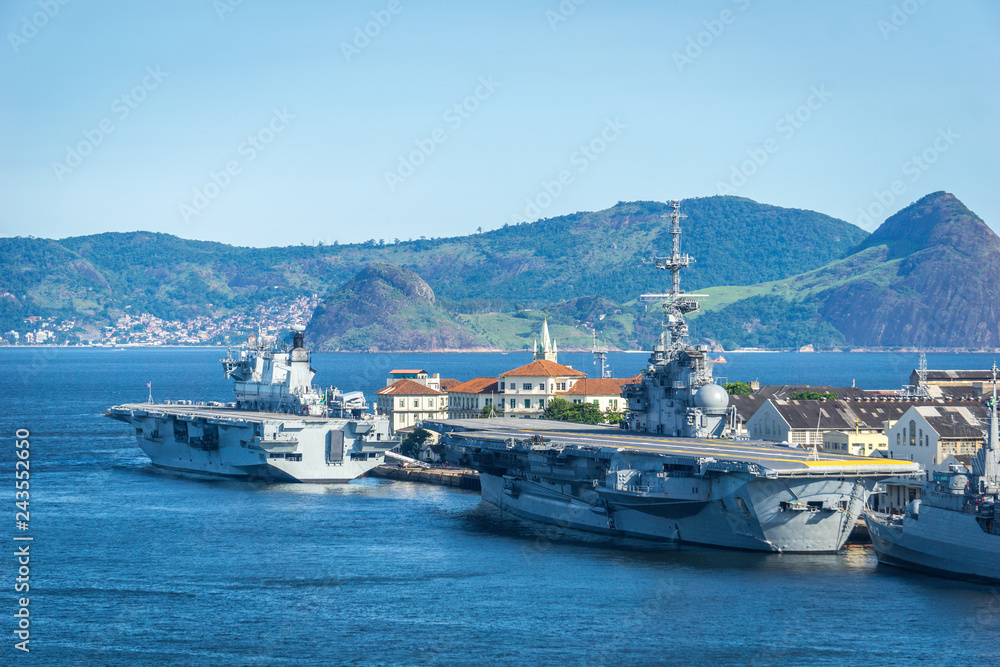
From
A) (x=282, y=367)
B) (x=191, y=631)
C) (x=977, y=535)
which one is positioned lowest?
(x=191, y=631)

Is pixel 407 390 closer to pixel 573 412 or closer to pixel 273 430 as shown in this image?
pixel 573 412

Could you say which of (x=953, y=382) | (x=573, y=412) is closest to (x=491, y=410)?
(x=573, y=412)

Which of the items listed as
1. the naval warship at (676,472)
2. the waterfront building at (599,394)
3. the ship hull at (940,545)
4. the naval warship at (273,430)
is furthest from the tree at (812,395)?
the ship hull at (940,545)

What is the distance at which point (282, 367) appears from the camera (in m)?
69.4

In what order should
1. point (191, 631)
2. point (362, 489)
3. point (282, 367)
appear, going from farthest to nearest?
point (282, 367) < point (362, 489) < point (191, 631)

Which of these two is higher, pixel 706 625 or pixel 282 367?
pixel 282 367

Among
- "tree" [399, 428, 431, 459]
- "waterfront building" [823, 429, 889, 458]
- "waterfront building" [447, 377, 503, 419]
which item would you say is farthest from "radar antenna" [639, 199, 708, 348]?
"waterfront building" [447, 377, 503, 419]

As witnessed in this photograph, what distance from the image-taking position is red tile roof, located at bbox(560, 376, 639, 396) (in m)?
78.2

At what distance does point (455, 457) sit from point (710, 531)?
15.0 meters

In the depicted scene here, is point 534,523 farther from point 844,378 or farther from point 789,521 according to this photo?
point 844,378

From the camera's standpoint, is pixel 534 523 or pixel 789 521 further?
pixel 534 523

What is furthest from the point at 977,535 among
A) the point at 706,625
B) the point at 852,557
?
the point at 706,625

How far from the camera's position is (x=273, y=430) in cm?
5766

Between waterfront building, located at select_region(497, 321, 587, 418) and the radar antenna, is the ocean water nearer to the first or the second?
the radar antenna
